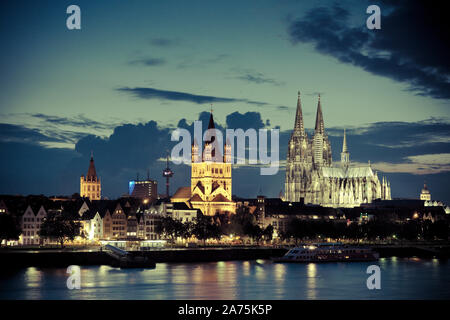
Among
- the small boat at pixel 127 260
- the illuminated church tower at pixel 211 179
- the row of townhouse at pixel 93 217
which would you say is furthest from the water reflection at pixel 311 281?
the illuminated church tower at pixel 211 179

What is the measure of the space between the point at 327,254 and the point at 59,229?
118ft

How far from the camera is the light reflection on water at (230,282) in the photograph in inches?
2803

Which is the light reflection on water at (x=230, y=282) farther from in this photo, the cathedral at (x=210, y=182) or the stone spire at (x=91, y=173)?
the stone spire at (x=91, y=173)

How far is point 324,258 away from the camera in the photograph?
366 ft

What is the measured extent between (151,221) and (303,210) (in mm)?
42905

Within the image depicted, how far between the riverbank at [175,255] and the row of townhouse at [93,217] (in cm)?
1948

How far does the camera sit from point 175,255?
10950cm

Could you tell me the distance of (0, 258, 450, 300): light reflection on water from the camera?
71.2 meters

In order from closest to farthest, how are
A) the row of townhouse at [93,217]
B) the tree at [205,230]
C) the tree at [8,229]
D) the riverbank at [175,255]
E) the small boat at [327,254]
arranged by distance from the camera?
the riverbank at [175,255], the tree at [8,229], the small boat at [327,254], the row of townhouse at [93,217], the tree at [205,230]

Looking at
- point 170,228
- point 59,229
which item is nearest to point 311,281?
point 59,229
